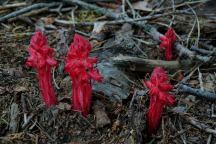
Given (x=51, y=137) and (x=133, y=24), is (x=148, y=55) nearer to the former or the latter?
(x=133, y=24)

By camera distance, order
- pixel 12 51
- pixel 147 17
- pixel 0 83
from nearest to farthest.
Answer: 1. pixel 0 83
2. pixel 12 51
3. pixel 147 17

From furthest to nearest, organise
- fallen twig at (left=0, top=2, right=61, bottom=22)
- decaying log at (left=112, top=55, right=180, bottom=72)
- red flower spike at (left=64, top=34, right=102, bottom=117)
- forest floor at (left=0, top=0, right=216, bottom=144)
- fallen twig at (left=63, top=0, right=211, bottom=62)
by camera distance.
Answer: fallen twig at (left=0, top=2, right=61, bottom=22) → fallen twig at (left=63, top=0, right=211, bottom=62) → decaying log at (left=112, top=55, right=180, bottom=72) → forest floor at (left=0, top=0, right=216, bottom=144) → red flower spike at (left=64, top=34, right=102, bottom=117)

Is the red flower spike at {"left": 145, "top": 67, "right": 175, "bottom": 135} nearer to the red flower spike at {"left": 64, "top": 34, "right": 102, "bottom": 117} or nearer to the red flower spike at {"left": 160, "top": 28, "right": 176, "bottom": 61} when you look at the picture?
the red flower spike at {"left": 64, "top": 34, "right": 102, "bottom": 117}

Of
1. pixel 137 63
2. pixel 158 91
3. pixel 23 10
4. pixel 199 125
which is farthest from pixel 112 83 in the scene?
pixel 23 10

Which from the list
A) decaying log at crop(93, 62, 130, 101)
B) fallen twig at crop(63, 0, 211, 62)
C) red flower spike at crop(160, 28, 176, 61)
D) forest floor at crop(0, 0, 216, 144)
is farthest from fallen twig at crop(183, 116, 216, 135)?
red flower spike at crop(160, 28, 176, 61)

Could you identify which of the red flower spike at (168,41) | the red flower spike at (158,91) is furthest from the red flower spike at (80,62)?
the red flower spike at (168,41)

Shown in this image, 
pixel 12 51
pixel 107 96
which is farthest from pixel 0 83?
pixel 107 96
